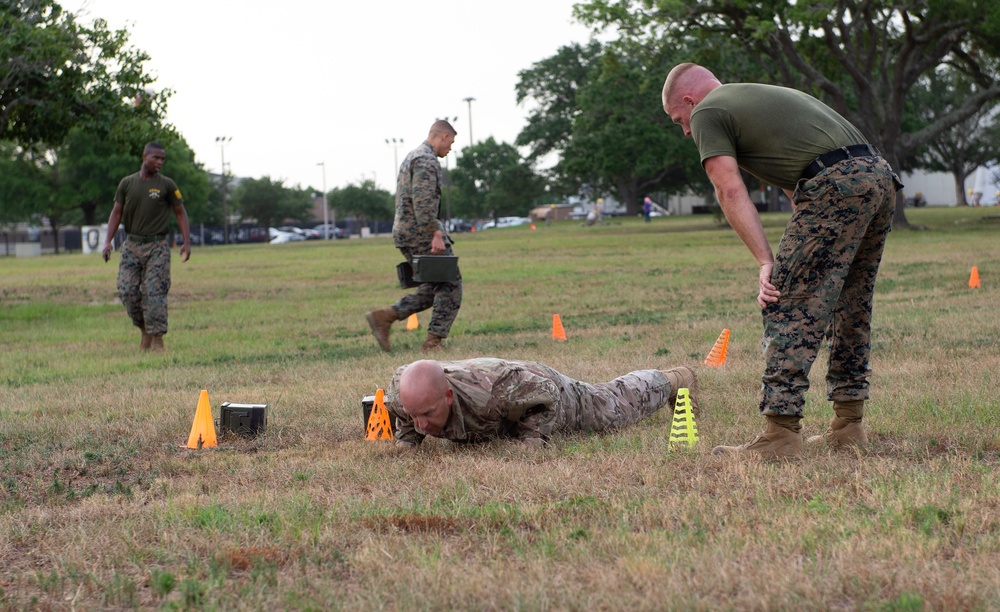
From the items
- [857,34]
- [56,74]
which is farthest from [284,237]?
[56,74]

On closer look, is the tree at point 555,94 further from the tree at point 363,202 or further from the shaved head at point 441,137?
the shaved head at point 441,137

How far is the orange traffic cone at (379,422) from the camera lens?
6352mm

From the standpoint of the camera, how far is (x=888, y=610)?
3.13 meters

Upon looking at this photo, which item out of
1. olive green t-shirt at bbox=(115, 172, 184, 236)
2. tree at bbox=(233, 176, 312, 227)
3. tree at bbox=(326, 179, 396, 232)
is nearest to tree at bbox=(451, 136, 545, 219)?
tree at bbox=(326, 179, 396, 232)

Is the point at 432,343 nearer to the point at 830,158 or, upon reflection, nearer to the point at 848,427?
the point at 848,427

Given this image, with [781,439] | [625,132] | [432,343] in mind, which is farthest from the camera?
[625,132]

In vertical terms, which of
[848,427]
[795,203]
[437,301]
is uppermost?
[795,203]

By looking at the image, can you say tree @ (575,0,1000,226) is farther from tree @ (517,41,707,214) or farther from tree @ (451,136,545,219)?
tree @ (451,136,545,219)

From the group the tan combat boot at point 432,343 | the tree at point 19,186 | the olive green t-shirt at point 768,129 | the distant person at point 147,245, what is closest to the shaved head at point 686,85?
the olive green t-shirt at point 768,129

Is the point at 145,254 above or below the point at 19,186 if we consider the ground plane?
below

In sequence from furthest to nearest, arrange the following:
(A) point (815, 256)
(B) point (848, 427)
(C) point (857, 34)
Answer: (C) point (857, 34) < (B) point (848, 427) < (A) point (815, 256)

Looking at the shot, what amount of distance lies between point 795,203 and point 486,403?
1895 mm

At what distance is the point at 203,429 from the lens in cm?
636

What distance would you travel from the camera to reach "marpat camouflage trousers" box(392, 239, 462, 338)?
1065 centimetres
